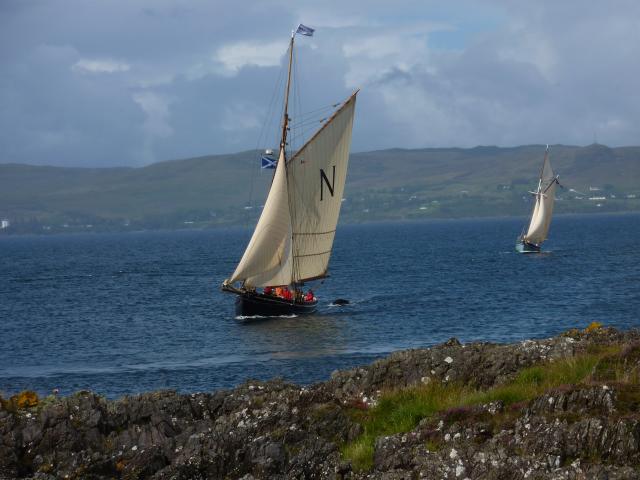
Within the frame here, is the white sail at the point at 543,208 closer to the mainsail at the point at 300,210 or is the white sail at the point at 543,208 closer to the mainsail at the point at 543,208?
the mainsail at the point at 543,208

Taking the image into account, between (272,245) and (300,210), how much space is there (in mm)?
3647

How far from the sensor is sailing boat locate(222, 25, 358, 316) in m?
74.1

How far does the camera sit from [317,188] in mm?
76250

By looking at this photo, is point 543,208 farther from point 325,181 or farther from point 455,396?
point 455,396

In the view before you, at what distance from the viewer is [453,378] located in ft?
83.3

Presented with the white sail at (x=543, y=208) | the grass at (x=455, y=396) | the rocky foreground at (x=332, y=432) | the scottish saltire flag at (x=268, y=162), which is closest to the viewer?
the rocky foreground at (x=332, y=432)

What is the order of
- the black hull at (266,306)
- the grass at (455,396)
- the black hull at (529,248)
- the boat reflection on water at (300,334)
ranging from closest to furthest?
1. the grass at (455,396)
2. the boat reflection on water at (300,334)
3. the black hull at (266,306)
4. the black hull at (529,248)

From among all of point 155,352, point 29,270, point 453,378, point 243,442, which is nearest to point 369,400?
point 453,378

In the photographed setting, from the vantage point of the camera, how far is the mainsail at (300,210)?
74.1 metres

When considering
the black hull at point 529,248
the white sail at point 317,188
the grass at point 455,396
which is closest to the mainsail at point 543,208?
the black hull at point 529,248

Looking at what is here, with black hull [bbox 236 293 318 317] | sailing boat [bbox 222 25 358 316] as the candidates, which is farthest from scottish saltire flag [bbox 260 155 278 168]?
black hull [bbox 236 293 318 317]

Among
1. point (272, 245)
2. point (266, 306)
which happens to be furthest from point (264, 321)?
point (272, 245)

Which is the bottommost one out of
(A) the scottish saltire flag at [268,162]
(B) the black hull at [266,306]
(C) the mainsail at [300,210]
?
(B) the black hull at [266,306]

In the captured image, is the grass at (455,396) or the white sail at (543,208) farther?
the white sail at (543,208)
